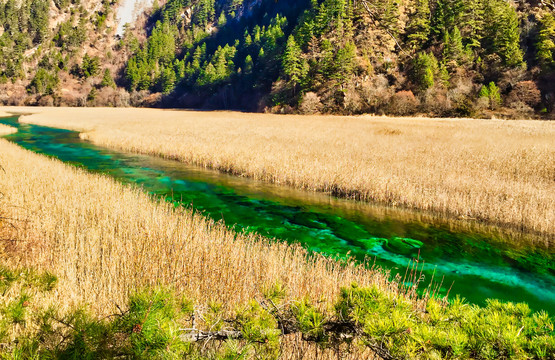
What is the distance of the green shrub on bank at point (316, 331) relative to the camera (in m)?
2.20

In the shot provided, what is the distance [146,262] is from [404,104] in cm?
5849

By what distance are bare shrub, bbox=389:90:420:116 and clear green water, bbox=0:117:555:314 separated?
47.6 meters

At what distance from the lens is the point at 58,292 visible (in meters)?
4.95

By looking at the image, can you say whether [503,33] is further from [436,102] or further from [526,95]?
[436,102]

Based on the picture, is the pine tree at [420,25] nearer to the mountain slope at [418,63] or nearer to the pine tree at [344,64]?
the mountain slope at [418,63]

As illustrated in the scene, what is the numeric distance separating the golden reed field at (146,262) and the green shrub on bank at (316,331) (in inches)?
59.9

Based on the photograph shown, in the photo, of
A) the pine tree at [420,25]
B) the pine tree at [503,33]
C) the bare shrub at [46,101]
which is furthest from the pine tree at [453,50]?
the bare shrub at [46,101]

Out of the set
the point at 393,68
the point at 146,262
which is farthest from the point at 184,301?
the point at 393,68

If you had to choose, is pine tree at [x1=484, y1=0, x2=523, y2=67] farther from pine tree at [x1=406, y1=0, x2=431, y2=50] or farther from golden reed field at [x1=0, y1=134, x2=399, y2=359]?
golden reed field at [x1=0, y1=134, x2=399, y2=359]

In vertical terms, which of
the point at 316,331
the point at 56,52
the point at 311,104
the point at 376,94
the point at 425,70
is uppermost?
the point at 56,52

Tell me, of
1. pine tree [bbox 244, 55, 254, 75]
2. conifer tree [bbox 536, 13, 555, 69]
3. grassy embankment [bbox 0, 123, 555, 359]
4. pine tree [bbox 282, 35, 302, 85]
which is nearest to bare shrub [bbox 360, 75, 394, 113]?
pine tree [bbox 282, 35, 302, 85]

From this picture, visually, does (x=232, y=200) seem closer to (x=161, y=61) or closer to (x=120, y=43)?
(x=161, y=61)

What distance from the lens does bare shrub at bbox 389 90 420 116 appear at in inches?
2238

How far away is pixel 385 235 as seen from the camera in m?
10.9
